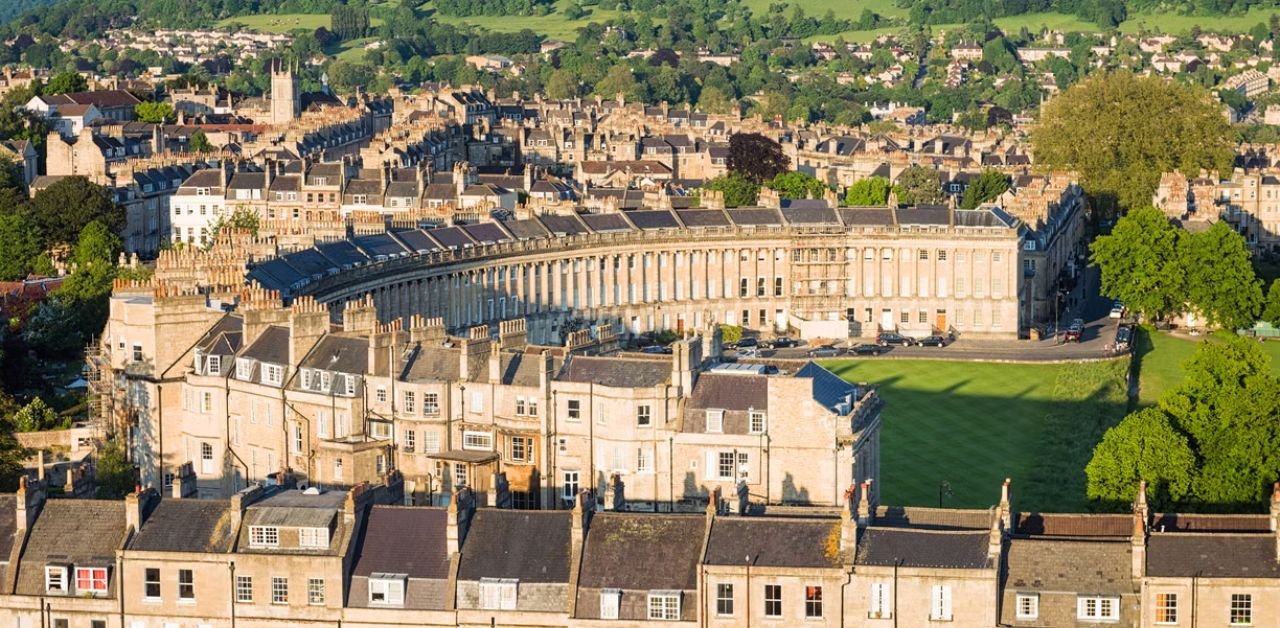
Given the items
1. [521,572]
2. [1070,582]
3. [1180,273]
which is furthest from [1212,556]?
[1180,273]

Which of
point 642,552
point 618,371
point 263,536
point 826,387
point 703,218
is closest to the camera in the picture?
point 642,552

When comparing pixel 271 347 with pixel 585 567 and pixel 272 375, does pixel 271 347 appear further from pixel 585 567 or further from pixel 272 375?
pixel 585 567

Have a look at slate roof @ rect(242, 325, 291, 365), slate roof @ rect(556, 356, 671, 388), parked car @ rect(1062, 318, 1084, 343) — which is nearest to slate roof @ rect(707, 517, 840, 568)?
slate roof @ rect(556, 356, 671, 388)

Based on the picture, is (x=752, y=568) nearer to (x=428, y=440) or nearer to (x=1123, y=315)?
(x=428, y=440)

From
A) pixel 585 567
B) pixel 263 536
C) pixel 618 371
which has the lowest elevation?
pixel 585 567

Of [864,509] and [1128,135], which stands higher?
[1128,135]

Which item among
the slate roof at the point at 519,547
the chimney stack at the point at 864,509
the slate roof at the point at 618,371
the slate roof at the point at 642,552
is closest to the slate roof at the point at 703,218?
the slate roof at the point at 618,371
